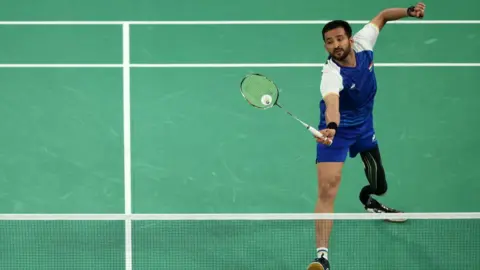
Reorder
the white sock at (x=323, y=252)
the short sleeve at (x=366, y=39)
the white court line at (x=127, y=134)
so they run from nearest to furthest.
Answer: the white sock at (x=323, y=252) < the short sleeve at (x=366, y=39) < the white court line at (x=127, y=134)

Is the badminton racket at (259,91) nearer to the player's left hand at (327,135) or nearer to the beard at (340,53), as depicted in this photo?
the beard at (340,53)

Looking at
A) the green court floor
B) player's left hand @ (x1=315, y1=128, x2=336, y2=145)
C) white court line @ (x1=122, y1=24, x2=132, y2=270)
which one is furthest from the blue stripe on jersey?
white court line @ (x1=122, y1=24, x2=132, y2=270)

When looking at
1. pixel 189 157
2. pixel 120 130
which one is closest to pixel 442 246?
pixel 189 157

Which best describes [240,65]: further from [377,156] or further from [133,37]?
[377,156]

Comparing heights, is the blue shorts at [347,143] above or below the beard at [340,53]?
below

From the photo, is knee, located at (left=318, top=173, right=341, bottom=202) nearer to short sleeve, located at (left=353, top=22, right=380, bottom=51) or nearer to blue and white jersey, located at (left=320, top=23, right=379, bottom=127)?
blue and white jersey, located at (left=320, top=23, right=379, bottom=127)

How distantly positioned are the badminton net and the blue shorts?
21.1 inches

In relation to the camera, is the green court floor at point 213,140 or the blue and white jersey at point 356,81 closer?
the blue and white jersey at point 356,81

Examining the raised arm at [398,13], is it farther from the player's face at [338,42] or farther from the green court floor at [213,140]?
the green court floor at [213,140]

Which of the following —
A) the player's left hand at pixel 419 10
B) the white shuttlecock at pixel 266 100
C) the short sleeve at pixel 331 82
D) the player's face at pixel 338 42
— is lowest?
the white shuttlecock at pixel 266 100

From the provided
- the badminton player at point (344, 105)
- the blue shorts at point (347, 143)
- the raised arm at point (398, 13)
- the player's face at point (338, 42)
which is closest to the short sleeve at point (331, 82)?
the badminton player at point (344, 105)

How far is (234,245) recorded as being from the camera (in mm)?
7258

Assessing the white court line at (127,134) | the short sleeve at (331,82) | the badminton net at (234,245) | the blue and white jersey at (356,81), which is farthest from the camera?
the white court line at (127,134)

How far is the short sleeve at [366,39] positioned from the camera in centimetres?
712
